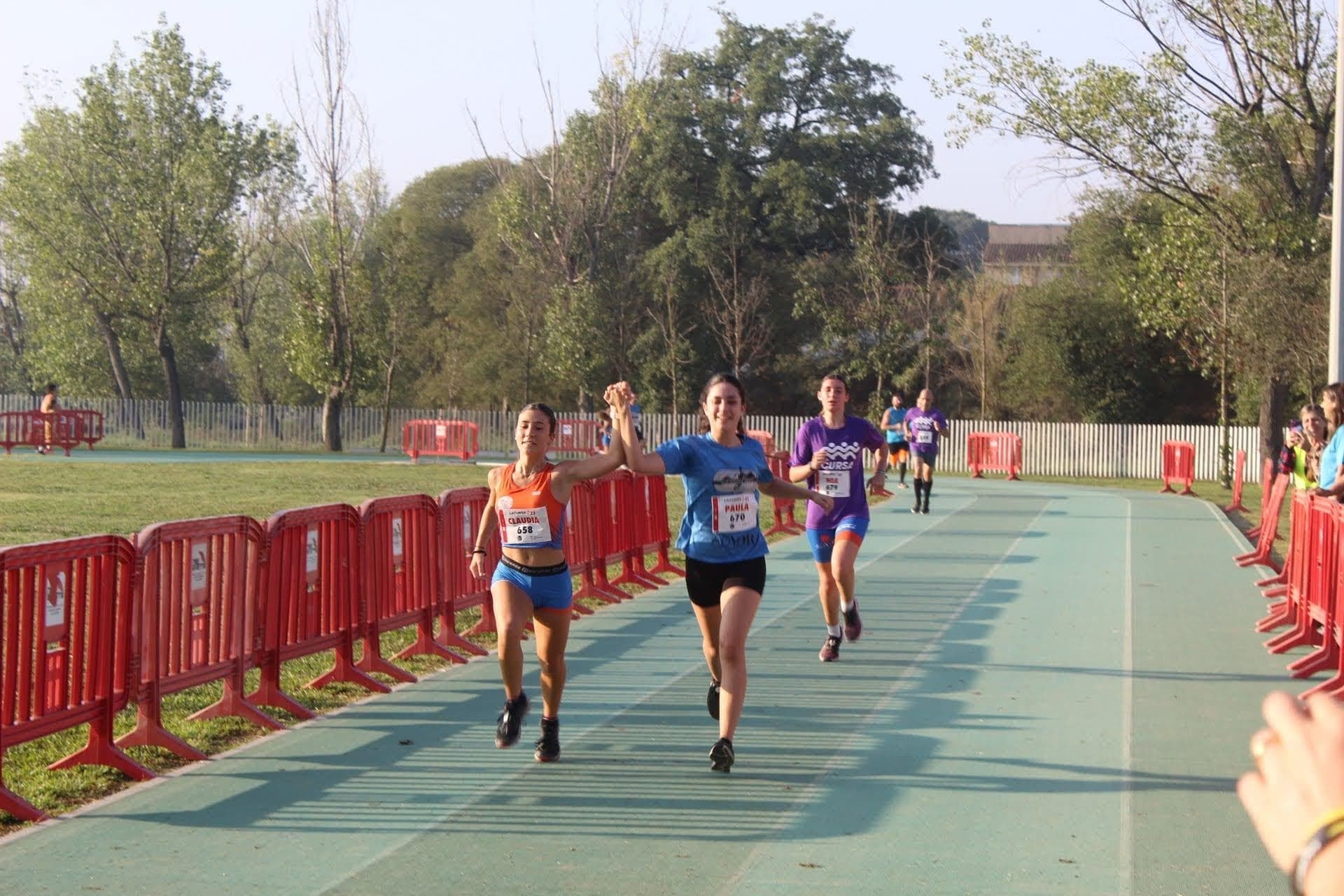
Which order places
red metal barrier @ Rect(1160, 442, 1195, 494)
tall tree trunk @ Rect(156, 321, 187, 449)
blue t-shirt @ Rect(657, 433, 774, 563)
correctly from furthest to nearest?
tall tree trunk @ Rect(156, 321, 187, 449), red metal barrier @ Rect(1160, 442, 1195, 494), blue t-shirt @ Rect(657, 433, 774, 563)

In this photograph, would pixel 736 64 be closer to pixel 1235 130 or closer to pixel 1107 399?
pixel 1107 399

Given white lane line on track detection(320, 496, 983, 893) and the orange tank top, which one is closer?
white lane line on track detection(320, 496, 983, 893)

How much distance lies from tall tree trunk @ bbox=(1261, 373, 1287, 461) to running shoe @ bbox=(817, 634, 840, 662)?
30.3 m

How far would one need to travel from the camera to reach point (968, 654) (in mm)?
11789

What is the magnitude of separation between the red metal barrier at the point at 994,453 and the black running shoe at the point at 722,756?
35.7 m

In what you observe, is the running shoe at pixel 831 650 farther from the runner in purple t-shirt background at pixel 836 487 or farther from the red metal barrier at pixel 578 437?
the red metal barrier at pixel 578 437

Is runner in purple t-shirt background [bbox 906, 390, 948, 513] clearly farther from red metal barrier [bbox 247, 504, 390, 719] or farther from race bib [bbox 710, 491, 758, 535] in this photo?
race bib [bbox 710, 491, 758, 535]

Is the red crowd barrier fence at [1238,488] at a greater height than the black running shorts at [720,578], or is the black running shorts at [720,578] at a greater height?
the black running shorts at [720,578]

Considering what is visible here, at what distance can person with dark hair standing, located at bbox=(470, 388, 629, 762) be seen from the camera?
8102 millimetres

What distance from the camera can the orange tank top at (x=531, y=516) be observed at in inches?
319

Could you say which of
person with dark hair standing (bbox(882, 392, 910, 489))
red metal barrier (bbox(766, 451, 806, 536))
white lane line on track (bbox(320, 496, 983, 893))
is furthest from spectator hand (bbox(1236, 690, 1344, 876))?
person with dark hair standing (bbox(882, 392, 910, 489))

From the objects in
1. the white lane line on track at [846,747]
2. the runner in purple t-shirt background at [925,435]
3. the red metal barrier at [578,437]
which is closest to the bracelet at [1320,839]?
the white lane line on track at [846,747]

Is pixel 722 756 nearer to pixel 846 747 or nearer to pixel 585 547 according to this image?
pixel 846 747

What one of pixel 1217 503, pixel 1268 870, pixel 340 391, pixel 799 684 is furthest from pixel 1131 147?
pixel 1268 870
